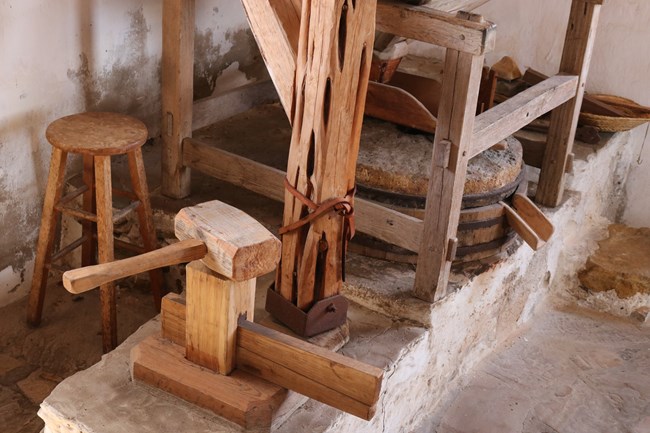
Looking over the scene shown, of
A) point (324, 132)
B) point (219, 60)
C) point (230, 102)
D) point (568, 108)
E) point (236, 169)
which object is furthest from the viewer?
point (219, 60)

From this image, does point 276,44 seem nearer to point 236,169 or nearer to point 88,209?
point 236,169

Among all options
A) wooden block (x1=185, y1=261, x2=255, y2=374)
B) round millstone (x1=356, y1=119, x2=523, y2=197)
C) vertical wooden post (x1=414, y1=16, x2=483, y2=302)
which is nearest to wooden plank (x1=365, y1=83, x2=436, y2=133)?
round millstone (x1=356, y1=119, x2=523, y2=197)

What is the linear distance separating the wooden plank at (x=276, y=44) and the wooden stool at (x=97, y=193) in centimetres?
86

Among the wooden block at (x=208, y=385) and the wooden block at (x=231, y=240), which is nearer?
the wooden block at (x=231, y=240)

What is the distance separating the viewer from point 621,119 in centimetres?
498

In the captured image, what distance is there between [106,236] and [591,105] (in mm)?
3091

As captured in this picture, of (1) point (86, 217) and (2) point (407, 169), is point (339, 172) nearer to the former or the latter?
(2) point (407, 169)

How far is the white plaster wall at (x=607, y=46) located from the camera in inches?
208

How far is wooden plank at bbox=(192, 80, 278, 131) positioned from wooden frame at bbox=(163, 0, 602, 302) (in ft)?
1.62

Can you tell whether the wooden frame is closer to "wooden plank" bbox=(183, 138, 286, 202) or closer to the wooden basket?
"wooden plank" bbox=(183, 138, 286, 202)

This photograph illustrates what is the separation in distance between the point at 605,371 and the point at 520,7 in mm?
2563

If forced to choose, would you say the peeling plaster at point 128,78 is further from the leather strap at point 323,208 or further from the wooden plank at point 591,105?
the wooden plank at point 591,105

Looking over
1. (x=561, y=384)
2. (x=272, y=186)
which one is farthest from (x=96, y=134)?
(x=561, y=384)

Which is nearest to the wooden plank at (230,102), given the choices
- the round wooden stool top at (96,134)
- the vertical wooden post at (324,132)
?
the round wooden stool top at (96,134)
